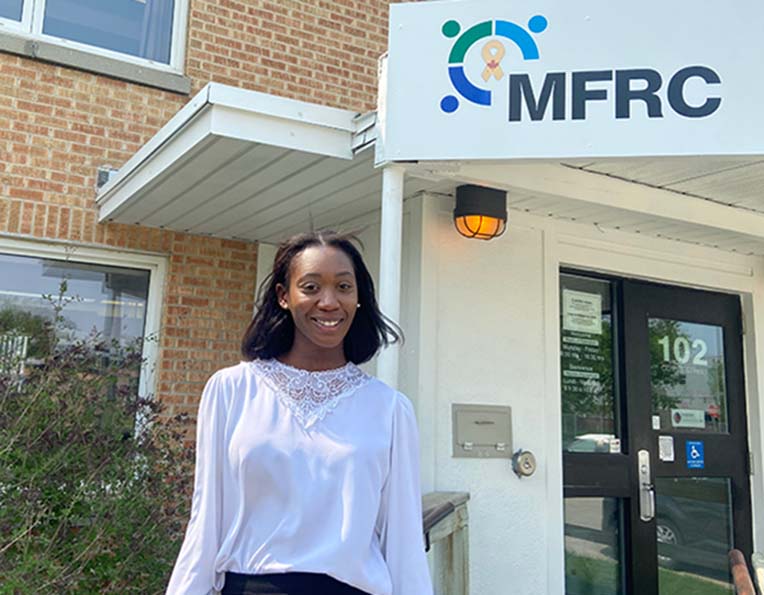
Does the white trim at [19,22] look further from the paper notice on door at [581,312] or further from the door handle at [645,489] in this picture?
the door handle at [645,489]

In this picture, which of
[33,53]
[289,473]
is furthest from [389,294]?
[33,53]

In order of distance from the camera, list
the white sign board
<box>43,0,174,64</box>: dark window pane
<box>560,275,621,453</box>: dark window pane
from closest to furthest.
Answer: the white sign board < <box>560,275,621,453</box>: dark window pane < <box>43,0,174,64</box>: dark window pane

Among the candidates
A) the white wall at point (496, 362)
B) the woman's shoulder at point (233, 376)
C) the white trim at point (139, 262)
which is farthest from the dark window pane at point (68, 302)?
the woman's shoulder at point (233, 376)

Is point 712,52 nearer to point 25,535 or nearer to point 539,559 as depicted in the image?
point 539,559

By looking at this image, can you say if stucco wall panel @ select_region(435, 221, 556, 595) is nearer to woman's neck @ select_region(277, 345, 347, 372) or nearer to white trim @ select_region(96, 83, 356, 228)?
white trim @ select_region(96, 83, 356, 228)

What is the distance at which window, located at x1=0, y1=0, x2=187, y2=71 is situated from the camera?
4691 millimetres

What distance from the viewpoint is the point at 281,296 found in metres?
1.99

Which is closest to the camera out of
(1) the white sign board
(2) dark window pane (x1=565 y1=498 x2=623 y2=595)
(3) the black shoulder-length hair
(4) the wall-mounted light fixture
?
(3) the black shoulder-length hair

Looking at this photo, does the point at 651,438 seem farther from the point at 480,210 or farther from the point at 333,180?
the point at 333,180

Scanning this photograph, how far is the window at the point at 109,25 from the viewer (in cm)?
469

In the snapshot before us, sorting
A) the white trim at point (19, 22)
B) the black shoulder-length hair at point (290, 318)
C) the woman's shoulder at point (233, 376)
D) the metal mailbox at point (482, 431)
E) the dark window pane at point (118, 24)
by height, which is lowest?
the metal mailbox at point (482, 431)

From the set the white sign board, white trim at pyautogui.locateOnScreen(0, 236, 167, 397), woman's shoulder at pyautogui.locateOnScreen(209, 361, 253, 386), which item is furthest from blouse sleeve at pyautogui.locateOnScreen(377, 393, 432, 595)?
white trim at pyautogui.locateOnScreen(0, 236, 167, 397)

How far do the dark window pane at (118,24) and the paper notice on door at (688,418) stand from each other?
424 cm

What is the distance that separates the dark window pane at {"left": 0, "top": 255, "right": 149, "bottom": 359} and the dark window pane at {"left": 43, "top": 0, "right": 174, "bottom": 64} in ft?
5.12
